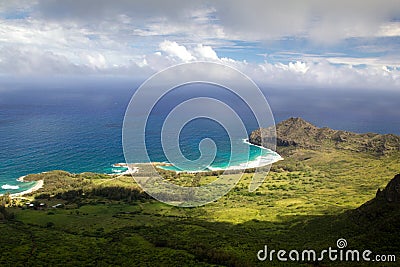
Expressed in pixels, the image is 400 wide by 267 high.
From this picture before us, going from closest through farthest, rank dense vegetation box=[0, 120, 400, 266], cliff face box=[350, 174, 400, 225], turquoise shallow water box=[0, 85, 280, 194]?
cliff face box=[350, 174, 400, 225], dense vegetation box=[0, 120, 400, 266], turquoise shallow water box=[0, 85, 280, 194]

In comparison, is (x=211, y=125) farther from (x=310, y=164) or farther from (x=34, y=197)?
(x=34, y=197)

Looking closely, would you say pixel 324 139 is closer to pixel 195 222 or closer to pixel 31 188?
pixel 195 222

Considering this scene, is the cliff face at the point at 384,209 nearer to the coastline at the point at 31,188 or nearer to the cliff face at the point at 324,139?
the coastline at the point at 31,188

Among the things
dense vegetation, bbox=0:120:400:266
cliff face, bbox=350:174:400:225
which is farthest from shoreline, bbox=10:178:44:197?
cliff face, bbox=350:174:400:225

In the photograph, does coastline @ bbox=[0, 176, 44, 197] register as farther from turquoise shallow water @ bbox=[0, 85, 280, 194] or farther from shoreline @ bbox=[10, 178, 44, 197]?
turquoise shallow water @ bbox=[0, 85, 280, 194]

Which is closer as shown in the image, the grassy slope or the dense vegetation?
the dense vegetation

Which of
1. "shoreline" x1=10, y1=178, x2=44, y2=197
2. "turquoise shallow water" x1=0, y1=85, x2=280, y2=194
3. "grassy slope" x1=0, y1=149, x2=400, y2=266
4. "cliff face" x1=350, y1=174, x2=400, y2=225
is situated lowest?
"grassy slope" x1=0, y1=149, x2=400, y2=266

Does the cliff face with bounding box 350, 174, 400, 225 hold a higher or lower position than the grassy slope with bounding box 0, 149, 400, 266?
higher

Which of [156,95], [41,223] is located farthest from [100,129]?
[156,95]
